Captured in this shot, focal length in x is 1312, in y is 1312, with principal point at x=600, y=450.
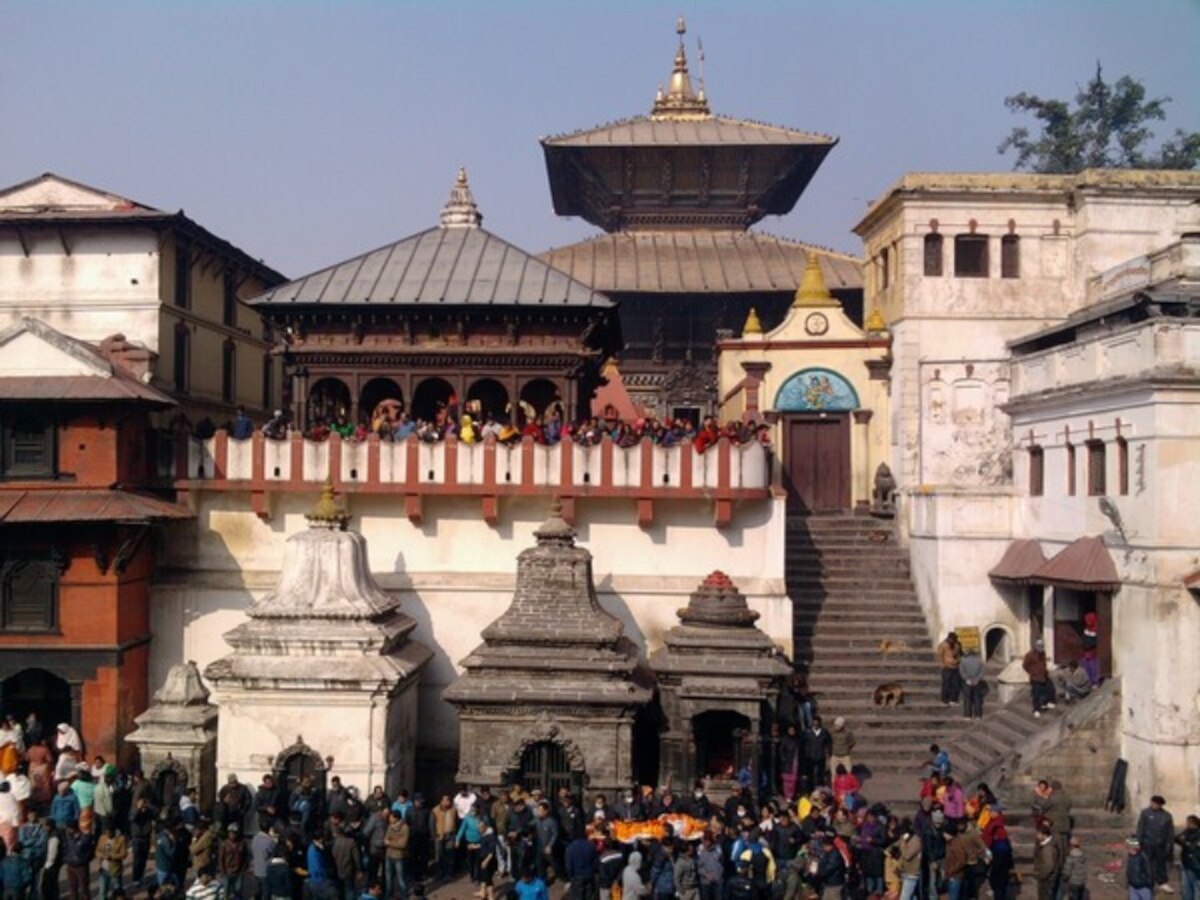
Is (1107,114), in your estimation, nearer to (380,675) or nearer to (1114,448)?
(1114,448)

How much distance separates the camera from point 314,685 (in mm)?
18969

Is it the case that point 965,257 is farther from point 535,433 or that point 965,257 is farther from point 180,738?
point 180,738

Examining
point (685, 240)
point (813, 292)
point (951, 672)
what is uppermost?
point (685, 240)

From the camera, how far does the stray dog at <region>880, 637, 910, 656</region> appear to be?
24.3 m

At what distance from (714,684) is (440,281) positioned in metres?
9.40

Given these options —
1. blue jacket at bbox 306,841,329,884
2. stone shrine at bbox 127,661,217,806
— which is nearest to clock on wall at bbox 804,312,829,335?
stone shrine at bbox 127,661,217,806

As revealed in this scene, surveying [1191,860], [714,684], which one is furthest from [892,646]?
[1191,860]

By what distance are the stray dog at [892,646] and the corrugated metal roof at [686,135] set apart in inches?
649

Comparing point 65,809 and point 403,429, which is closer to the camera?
point 65,809

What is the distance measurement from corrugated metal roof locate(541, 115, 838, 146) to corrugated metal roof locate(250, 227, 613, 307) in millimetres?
11188

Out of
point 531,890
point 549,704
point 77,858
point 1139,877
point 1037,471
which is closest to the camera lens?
point 531,890

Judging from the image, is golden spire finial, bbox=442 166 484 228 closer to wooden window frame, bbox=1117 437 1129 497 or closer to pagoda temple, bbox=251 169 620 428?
pagoda temple, bbox=251 169 620 428

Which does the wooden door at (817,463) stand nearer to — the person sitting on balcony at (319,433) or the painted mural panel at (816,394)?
the painted mural panel at (816,394)

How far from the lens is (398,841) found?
16.3 meters
